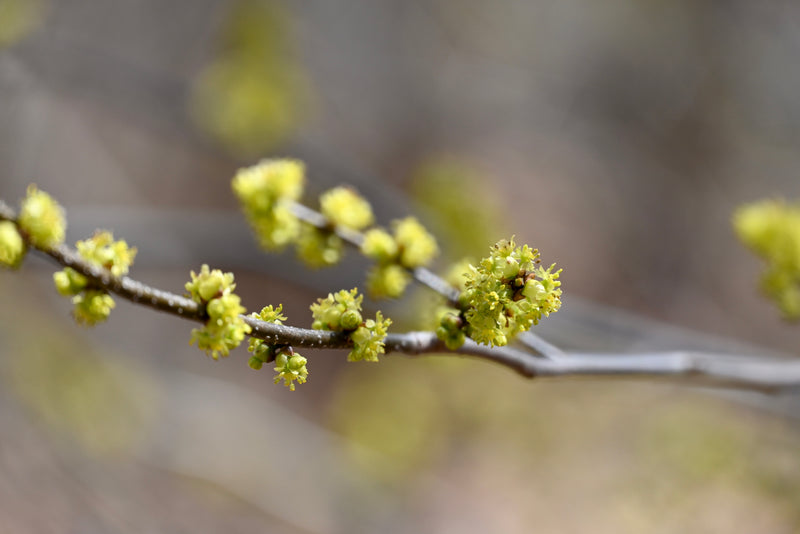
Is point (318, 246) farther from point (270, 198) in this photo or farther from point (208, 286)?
point (208, 286)

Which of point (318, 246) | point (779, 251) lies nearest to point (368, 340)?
point (318, 246)

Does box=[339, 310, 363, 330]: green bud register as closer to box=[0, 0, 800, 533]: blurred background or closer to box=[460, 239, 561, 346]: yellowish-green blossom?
box=[460, 239, 561, 346]: yellowish-green blossom

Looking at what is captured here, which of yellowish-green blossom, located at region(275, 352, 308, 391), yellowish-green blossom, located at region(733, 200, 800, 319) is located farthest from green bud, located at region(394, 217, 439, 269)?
yellowish-green blossom, located at region(733, 200, 800, 319)

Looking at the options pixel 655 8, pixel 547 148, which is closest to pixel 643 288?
pixel 547 148

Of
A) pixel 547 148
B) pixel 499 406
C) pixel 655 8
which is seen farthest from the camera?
pixel 547 148

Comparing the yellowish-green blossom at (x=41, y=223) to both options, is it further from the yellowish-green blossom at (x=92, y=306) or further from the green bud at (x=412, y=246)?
the green bud at (x=412, y=246)

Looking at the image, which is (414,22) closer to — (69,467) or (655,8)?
(655,8)

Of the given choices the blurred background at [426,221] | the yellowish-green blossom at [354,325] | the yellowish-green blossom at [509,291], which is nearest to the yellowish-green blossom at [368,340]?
the yellowish-green blossom at [354,325]
